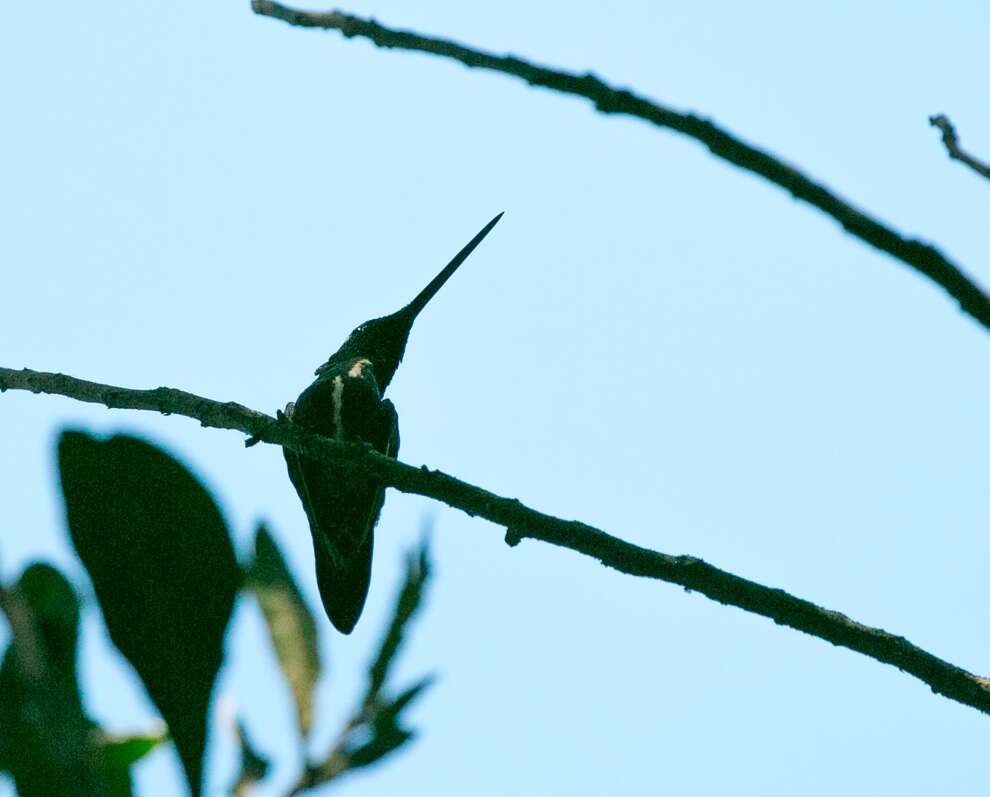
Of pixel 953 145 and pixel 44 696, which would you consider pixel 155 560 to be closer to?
pixel 44 696

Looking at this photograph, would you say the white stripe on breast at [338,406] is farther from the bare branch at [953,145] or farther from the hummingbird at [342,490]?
the bare branch at [953,145]

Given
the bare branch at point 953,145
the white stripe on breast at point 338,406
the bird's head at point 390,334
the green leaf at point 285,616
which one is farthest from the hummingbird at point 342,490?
the green leaf at point 285,616

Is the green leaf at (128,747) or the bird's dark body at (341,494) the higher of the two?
the bird's dark body at (341,494)

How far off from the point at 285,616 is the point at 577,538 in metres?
1.70

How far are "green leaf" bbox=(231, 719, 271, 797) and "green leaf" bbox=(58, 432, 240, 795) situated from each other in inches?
2.4

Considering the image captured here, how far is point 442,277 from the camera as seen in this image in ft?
28.0

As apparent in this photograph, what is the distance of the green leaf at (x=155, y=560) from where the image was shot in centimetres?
135

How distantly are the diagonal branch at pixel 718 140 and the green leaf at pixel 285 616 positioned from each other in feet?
2.70

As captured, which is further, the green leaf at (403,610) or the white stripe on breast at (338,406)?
the white stripe on breast at (338,406)

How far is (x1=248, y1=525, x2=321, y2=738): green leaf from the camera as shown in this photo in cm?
150

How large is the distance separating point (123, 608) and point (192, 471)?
0.18 metres

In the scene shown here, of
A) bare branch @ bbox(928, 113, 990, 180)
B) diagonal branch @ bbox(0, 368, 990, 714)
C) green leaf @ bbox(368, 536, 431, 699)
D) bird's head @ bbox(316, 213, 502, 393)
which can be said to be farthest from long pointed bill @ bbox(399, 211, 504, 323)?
green leaf @ bbox(368, 536, 431, 699)

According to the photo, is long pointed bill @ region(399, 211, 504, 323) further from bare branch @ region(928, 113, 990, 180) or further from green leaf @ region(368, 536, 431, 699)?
green leaf @ region(368, 536, 431, 699)

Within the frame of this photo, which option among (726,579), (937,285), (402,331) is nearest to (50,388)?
(726,579)
